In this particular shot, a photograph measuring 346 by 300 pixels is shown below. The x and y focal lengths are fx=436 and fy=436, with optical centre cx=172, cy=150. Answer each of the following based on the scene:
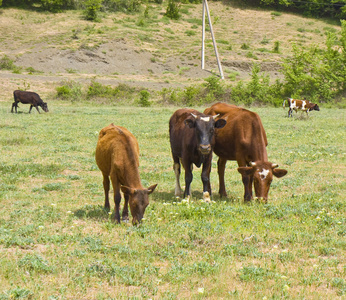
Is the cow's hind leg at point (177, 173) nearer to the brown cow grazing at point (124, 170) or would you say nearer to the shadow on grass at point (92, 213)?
the shadow on grass at point (92, 213)

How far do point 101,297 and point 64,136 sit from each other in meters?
14.5

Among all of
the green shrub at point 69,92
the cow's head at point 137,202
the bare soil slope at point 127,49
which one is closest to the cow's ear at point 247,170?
the cow's head at point 137,202

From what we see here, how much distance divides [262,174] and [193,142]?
1648mm

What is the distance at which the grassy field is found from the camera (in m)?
5.05

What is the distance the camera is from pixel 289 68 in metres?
43.6

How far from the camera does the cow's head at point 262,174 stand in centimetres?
864

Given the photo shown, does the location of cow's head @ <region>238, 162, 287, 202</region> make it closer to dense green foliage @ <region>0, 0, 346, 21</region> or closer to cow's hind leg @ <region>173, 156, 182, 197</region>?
cow's hind leg @ <region>173, 156, 182, 197</region>

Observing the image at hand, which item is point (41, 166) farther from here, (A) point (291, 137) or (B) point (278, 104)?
(B) point (278, 104)

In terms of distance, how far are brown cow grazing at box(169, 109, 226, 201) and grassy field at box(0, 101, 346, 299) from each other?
25.6 inches

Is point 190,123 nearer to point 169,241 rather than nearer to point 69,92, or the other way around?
point 169,241

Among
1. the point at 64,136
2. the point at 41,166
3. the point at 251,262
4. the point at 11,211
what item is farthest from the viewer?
the point at 64,136

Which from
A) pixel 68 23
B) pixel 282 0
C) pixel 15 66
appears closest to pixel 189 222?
pixel 15 66

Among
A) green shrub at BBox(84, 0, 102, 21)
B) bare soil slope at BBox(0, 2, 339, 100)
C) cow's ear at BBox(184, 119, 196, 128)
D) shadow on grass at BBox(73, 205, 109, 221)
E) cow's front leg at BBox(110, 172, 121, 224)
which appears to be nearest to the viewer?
cow's front leg at BBox(110, 172, 121, 224)

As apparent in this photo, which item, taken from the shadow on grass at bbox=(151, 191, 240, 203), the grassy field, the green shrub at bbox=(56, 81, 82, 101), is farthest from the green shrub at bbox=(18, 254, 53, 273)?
the green shrub at bbox=(56, 81, 82, 101)
